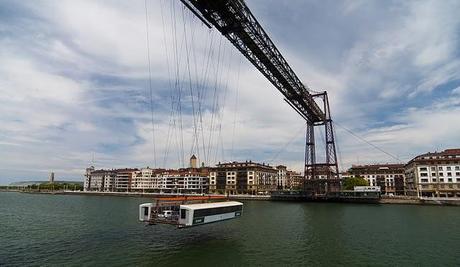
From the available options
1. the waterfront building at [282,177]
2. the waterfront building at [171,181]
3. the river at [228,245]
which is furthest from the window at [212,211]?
the waterfront building at [282,177]

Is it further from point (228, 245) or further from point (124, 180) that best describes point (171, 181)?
point (228, 245)

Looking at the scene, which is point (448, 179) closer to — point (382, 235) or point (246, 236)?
point (382, 235)

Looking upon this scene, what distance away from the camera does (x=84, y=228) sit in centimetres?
2789

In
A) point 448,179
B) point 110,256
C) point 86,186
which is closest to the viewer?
point 110,256

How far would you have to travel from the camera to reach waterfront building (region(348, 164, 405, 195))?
106312mm

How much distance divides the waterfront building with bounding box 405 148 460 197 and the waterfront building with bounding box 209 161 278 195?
151 feet

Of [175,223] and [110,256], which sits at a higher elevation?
[175,223]

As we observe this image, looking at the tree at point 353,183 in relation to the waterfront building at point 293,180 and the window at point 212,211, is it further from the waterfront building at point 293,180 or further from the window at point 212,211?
the window at point 212,211

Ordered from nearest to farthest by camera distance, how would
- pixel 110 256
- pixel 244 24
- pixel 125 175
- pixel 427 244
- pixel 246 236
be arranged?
pixel 110 256 → pixel 427 244 → pixel 246 236 → pixel 244 24 → pixel 125 175

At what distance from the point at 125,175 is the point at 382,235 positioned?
129 metres

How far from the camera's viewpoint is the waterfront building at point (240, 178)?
10706cm

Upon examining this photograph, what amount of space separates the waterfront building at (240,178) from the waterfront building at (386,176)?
3628 cm

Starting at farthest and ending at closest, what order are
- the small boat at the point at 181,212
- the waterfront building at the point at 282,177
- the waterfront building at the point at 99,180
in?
1. the waterfront building at the point at 99,180
2. the waterfront building at the point at 282,177
3. the small boat at the point at 181,212

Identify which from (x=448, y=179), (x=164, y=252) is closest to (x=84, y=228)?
(x=164, y=252)
